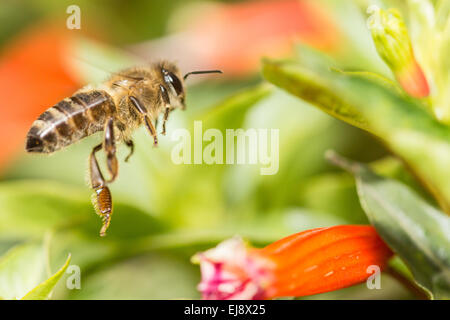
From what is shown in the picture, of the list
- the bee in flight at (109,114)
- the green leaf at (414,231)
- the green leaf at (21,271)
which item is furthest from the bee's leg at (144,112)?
the green leaf at (414,231)

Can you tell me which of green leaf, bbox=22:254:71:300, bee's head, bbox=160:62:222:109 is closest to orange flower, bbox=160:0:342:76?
bee's head, bbox=160:62:222:109

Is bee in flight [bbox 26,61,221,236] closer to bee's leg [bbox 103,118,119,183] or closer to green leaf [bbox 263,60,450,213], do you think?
bee's leg [bbox 103,118,119,183]

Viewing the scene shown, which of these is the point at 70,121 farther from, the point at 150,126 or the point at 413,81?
the point at 413,81

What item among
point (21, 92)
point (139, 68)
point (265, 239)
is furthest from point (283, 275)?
point (21, 92)

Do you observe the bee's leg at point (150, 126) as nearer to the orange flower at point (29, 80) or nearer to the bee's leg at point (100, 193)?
the bee's leg at point (100, 193)

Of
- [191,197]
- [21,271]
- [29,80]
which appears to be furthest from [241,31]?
[21,271]
